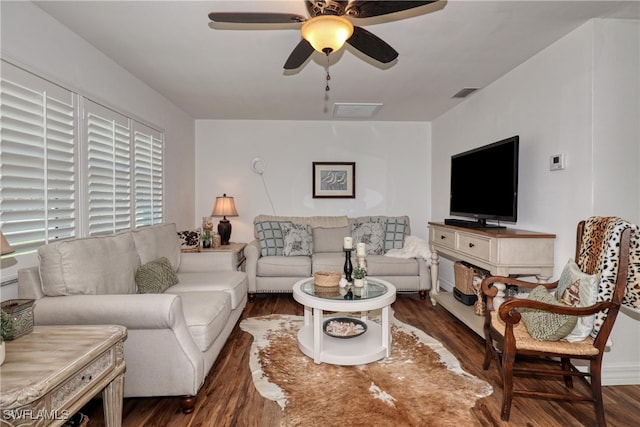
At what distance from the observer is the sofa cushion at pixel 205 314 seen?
2.04 metres

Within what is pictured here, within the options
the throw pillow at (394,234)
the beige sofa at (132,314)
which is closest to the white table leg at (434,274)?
the throw pillow at (394,234)

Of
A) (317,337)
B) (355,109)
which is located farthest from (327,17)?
(355,109)

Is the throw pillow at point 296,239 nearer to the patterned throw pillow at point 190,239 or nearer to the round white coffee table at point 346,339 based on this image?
the patterned throw pillow at point 190,239

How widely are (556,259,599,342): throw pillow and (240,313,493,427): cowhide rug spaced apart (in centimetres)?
67

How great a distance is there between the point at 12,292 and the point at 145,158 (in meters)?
1.84

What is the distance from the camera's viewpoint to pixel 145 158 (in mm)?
3486

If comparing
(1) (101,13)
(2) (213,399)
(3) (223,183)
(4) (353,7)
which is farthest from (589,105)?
(3) (223,183)

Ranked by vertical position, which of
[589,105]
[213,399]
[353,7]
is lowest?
[213,399]

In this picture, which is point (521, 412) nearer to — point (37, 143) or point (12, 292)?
point (12, 292)

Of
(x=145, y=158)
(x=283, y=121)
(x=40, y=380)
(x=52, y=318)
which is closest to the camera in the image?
(x=40, y=380)

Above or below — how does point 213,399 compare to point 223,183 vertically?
below

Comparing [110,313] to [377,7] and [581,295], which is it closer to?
[377,7]

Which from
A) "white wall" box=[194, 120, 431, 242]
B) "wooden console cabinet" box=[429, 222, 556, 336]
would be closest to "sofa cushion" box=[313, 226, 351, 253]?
"white wall" box=[194, 120, 431, 242]

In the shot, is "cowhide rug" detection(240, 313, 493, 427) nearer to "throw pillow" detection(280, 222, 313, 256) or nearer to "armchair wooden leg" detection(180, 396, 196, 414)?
"armchair wooden leg" detection(180, 396, 196, 414)
